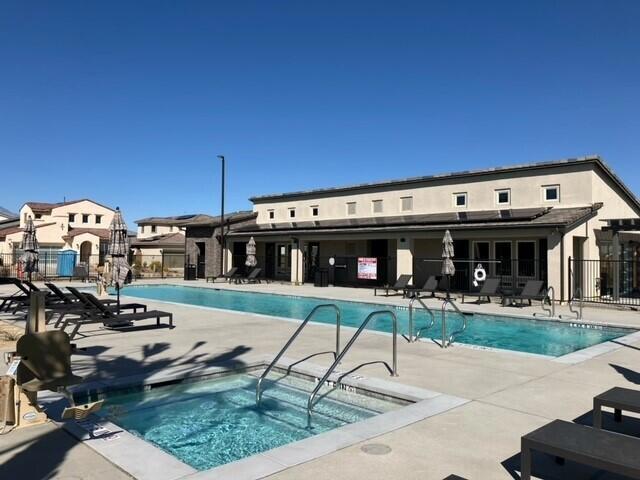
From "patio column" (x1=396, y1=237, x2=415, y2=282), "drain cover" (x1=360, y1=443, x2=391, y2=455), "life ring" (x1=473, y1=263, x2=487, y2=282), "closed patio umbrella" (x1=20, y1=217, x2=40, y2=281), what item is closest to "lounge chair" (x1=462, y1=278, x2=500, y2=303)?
"life ring" (x1=473, y1=263, x2=487, y2=282)

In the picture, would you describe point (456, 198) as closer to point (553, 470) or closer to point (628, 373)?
point (628, 373)

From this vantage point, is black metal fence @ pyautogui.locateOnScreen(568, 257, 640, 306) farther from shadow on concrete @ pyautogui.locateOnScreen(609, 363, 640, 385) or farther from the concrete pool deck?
shadow on concrete @ pyautogui.locateOnScreen(609, 363, 640, 385)

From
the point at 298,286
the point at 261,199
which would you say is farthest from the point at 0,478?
the point at 261,199

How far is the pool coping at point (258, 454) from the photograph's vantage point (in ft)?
13.0

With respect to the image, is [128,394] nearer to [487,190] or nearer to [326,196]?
[487,190]

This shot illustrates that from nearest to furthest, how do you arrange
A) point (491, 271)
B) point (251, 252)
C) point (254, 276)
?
point (491, 271) < point (251, 252) < point (254, 276)

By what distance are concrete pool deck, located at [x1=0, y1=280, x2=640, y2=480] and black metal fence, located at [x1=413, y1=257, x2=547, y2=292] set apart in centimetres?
782

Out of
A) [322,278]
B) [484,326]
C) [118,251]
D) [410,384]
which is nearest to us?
[410,384]

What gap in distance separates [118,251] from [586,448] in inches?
464

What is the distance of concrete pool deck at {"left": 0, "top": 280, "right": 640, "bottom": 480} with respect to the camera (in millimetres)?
4117

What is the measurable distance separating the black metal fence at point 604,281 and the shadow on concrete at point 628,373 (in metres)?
9.64

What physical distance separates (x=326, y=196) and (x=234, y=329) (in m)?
21.1

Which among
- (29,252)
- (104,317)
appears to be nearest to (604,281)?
(104,317)

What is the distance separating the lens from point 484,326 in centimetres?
1462
